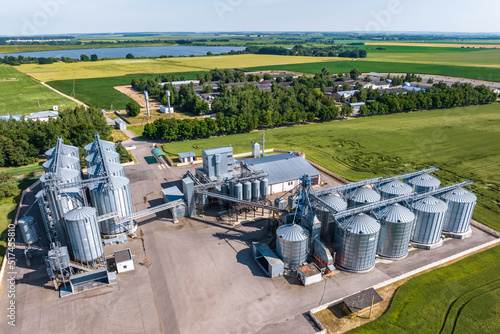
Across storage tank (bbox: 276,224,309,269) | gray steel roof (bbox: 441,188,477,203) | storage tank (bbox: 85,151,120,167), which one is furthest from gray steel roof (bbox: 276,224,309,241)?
storage tank (bbox: 85,151,120,167)

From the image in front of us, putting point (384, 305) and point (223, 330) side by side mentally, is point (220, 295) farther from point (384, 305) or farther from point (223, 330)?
point (384, 305)

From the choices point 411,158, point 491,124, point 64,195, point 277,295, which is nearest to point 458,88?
point 491,124

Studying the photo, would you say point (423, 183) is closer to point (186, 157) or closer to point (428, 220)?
point (428, 220)

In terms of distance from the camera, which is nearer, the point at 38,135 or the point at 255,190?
the point at 255,190

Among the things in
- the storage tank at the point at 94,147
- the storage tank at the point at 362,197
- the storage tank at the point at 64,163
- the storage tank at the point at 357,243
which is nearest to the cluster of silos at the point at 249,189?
the storage tank at the point at 362,197

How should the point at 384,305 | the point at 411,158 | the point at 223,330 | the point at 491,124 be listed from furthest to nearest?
the point at 491,124
the point at 411,158
the point at 384,305
the point at 223,330

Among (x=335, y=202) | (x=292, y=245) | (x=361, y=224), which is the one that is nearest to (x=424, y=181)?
(x=335, y=202)

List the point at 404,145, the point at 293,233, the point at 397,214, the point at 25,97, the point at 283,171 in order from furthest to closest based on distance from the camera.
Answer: the point at 25,97 → the point at 404,145 → the point at 283,171 → the point at 397,214 → the point at 293,233
